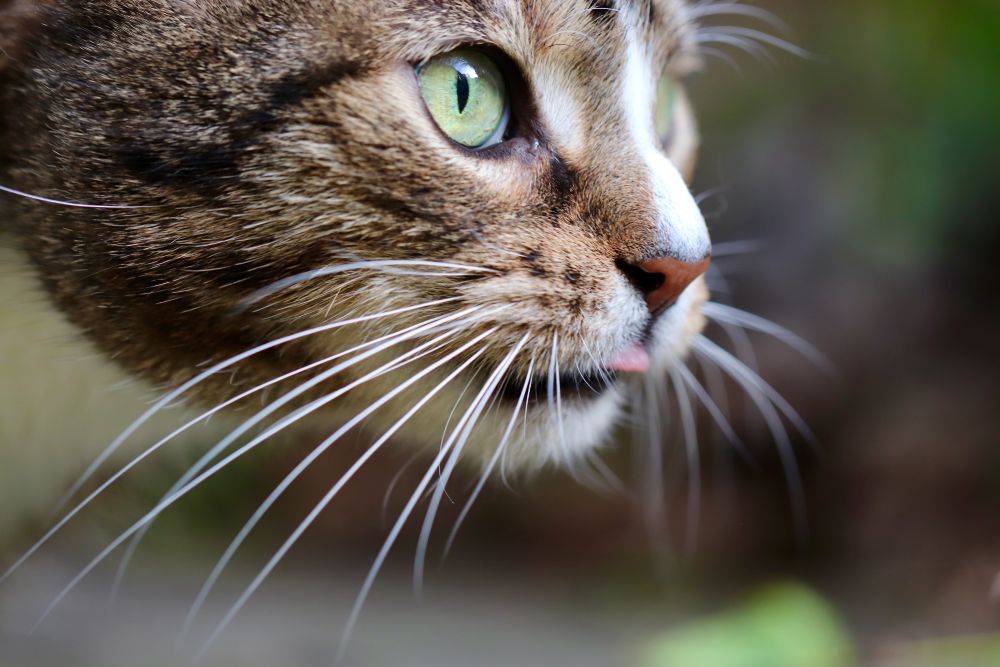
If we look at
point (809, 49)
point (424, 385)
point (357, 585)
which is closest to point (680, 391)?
point (424, 385)

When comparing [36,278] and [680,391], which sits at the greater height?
[36,278]

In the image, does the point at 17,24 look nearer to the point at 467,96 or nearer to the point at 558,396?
the point at 467,96

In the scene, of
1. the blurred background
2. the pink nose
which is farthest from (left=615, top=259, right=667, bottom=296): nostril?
the blurred background

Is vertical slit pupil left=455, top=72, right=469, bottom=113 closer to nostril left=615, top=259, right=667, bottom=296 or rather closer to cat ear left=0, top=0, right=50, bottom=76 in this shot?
nostril left=615, top=259, right=667, bottom=296

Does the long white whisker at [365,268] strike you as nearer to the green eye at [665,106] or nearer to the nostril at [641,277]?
the nostril at [641,277]

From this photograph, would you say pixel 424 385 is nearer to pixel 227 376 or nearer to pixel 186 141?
pixel 227 376
